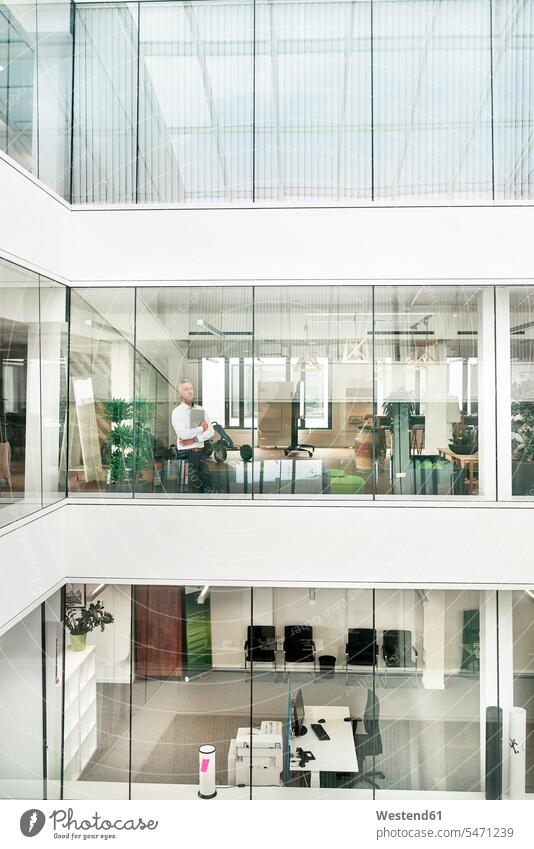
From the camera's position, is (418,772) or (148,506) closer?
(148,506)

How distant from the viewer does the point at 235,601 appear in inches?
371

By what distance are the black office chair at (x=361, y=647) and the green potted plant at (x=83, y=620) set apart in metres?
3.33

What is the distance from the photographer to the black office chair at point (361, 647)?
368 inches

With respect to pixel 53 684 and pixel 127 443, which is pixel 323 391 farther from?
pixel 53 684

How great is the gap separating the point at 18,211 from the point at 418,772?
29.2 feet

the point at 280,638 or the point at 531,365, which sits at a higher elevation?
the point at 531,365

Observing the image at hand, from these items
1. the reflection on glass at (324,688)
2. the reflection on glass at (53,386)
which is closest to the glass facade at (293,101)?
the reflection on glass at (53,386)

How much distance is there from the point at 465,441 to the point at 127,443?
4485 millimetres

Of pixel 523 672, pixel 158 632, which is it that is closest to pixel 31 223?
pixel 158 632

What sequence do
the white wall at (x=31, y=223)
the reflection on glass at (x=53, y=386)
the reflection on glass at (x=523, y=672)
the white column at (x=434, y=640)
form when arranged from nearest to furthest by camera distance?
the white wall at (x=31, y=223) < the reflection on glass at (x=53, y=386) < the reflection on glass at (x=523, y=672) < the white column at (x=434, y=640)

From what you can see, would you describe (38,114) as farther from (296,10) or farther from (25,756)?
(25,756)

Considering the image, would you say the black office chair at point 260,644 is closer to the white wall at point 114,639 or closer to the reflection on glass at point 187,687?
the reflection on glass at point 187,687

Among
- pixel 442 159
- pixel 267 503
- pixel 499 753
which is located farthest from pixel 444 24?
pixel 499 753

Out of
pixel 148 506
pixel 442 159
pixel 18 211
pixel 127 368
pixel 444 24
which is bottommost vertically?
pixel 148 506
